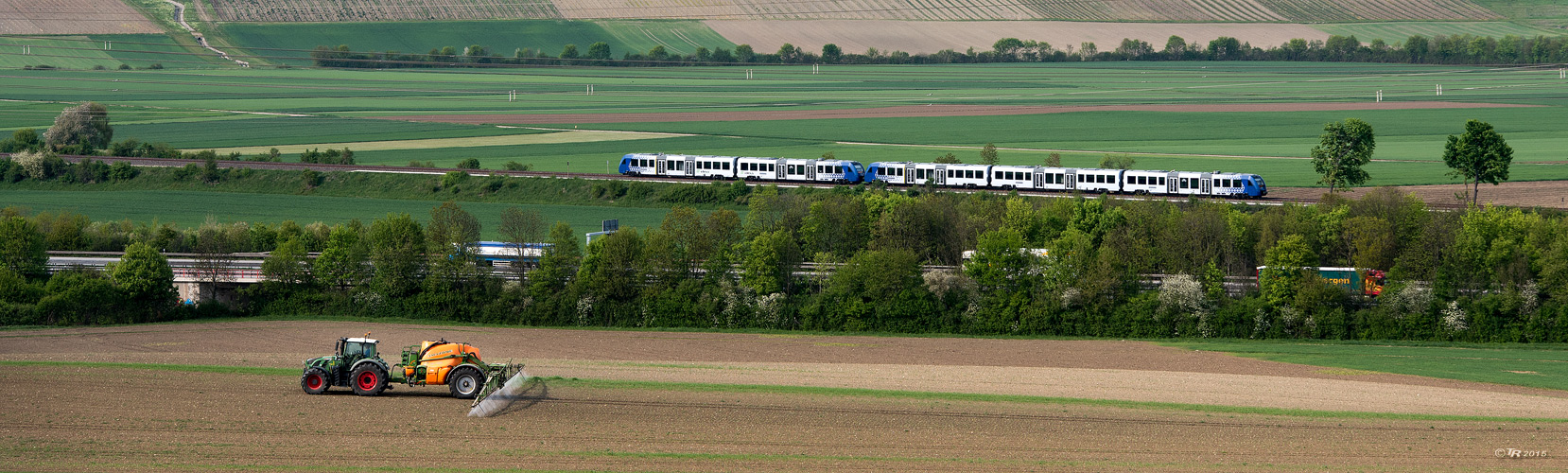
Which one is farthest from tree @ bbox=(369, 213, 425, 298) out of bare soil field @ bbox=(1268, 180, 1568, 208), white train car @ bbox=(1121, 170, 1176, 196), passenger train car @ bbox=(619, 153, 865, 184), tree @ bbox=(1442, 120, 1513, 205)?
tree @ bbox=(1442, 120, 1513, 205)

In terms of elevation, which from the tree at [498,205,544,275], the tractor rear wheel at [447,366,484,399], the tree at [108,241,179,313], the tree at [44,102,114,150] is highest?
the tree at [44,102,114,150]

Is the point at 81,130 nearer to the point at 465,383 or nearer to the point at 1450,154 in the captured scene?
the point at 465,383

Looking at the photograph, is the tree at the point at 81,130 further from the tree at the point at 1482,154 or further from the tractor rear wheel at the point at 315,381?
the tree at the point at 1482,154

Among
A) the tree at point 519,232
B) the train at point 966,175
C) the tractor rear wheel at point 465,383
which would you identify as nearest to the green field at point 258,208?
the train at point 966,175

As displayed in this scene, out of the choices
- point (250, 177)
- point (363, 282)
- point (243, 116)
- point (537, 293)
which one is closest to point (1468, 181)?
point (537, 293)

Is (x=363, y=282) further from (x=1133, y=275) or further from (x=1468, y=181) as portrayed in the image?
(x=1468, y=181)

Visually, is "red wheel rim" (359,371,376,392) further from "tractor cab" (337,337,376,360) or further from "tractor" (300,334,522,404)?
"tractor cab" (337,337,376,360)
